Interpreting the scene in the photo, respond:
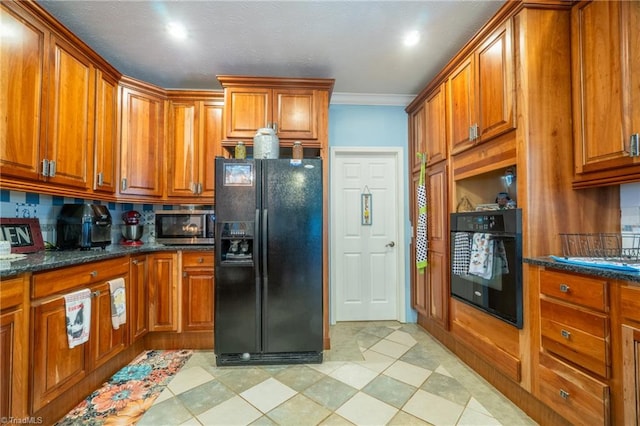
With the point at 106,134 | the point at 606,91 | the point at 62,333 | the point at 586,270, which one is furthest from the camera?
the point at 106,134

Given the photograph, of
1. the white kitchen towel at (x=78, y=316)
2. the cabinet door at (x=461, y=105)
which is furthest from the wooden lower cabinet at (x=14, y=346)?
the cabinet door at (x=461, y=105)

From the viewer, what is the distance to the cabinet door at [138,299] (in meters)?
2.18

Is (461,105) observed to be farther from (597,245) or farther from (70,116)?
(70,116)

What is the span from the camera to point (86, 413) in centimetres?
164

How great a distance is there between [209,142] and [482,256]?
2.57m

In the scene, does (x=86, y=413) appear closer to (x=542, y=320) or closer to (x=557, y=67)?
(x=542, y=320)

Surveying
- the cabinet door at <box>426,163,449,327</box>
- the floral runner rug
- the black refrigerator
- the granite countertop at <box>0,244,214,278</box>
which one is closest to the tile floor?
the floral runner rug

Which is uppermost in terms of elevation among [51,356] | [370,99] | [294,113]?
[370,99]

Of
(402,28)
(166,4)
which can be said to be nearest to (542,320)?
(402,28)

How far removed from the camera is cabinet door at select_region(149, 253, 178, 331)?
94.1 inches

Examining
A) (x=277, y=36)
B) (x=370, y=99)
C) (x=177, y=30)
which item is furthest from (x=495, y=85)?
(x=177, y=30)

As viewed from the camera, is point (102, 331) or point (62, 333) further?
point (102, 331)

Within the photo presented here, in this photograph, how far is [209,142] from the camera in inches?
106

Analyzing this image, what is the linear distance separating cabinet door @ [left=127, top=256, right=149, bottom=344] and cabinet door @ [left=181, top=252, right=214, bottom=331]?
1.02ft
